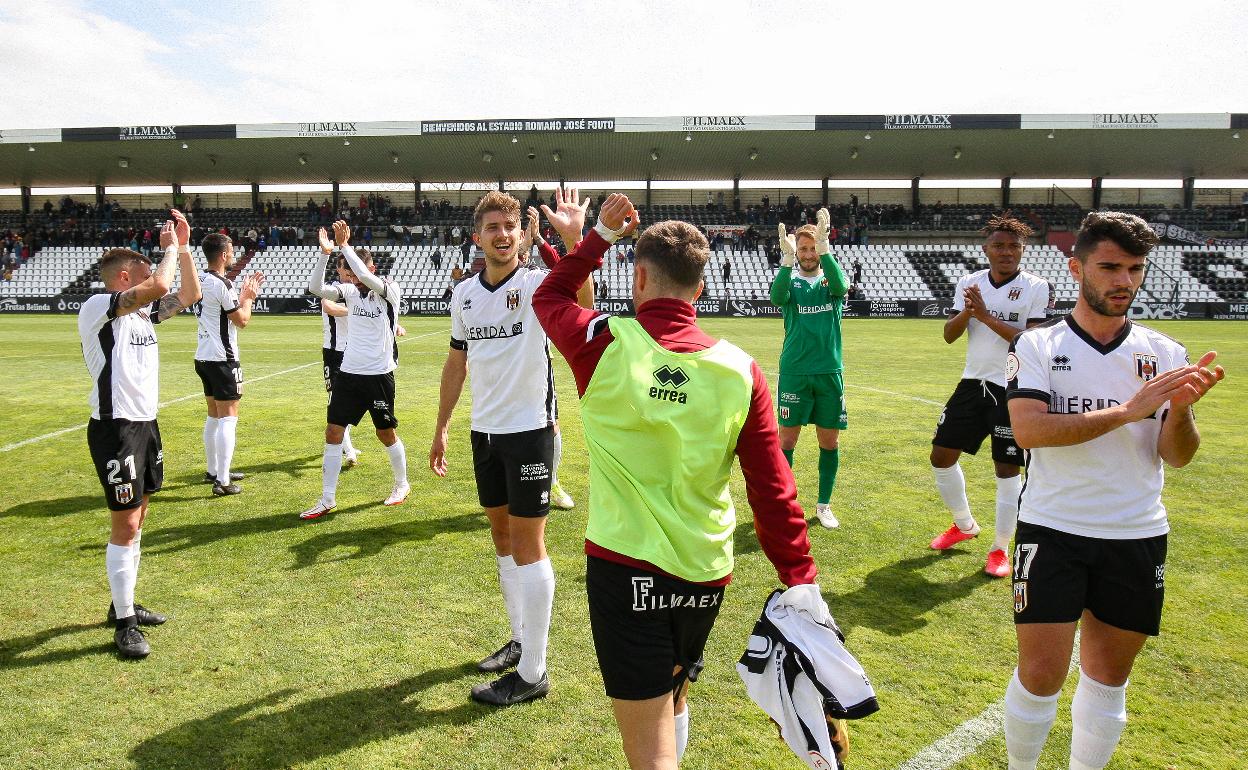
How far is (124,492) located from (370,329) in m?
3.31

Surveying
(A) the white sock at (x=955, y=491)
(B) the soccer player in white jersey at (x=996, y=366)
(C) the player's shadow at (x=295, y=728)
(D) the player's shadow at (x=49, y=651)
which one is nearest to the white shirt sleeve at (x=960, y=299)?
(B) the soccer player in white jersey at (x=996, y=366)

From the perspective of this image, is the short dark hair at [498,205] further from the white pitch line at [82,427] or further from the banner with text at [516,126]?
the banner with text at [516,126]

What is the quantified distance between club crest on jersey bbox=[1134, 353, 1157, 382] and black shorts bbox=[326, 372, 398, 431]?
20.6 feet

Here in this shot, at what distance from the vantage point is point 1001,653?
443 cm

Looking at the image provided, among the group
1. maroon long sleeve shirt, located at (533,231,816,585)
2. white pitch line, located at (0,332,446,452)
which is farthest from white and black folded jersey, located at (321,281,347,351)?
maroon long sleeve shirt, located at (533,231,816,585)

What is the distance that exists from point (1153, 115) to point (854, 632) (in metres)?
40.8

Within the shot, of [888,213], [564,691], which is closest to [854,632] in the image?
[564,691]

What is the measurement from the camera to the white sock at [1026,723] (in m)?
2.97

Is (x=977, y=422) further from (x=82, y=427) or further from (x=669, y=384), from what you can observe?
(x=82, y=427)

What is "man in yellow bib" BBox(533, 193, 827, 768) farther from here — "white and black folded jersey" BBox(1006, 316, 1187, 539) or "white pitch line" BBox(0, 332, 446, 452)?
"white pitch line" BBox(0, 332, 446, 452)

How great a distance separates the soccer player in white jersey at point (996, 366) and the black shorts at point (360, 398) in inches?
209

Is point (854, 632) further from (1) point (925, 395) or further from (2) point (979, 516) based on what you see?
(1) point (925, 395)

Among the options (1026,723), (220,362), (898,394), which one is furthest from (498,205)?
(898,394)

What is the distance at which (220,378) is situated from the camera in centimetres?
812
